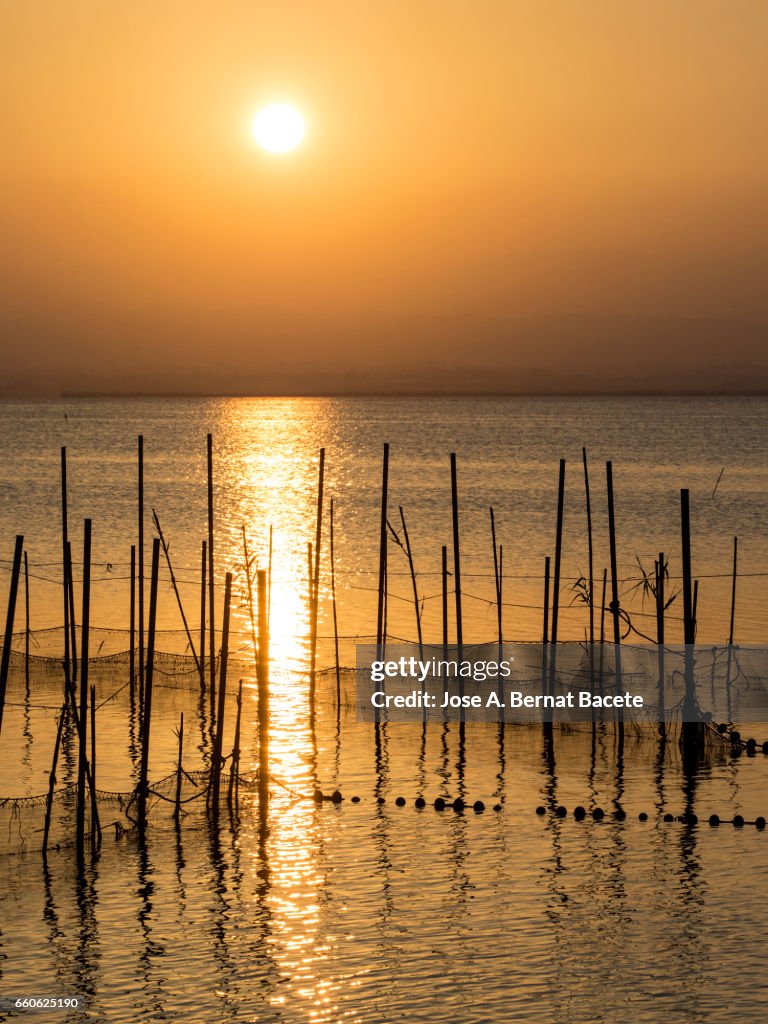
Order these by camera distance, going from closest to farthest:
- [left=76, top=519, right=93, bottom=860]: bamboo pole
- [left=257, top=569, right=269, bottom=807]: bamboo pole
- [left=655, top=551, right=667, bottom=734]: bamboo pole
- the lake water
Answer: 1. the lake water
2. [left=76, top=519, right=93, bottom=860]: bamboo pole
3. [left=257, top=569, right=269, bottom=807]: bamboo pole
4. [left=655, top=551, right=667, bottom=734]: bamboo pole

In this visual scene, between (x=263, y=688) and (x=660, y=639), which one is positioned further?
(x=660, y=639)

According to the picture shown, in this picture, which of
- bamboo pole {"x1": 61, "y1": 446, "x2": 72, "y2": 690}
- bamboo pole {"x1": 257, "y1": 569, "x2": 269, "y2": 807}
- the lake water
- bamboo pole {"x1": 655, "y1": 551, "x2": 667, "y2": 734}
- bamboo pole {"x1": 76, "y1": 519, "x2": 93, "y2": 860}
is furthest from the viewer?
bamboo pole {"x1": 655, "y1": 551, "x2": 667, "y2": 734}

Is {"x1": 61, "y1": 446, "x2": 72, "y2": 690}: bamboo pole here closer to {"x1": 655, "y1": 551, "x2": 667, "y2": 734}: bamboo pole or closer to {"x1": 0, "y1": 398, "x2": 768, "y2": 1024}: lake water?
{"x1": 0, "y1": 398, "x2": 768, "y2": 1024}: lake water

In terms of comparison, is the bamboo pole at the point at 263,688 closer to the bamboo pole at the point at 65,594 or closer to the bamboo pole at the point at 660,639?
the bamboo pole at the point at 65,594

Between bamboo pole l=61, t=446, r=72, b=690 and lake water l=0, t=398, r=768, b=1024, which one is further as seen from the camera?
bamboo pole l=61, t=446, r=72, b=690

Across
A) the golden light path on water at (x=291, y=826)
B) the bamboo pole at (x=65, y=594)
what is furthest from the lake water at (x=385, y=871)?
the bamboo pole at (x=65, y=594)

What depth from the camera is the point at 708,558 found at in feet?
172

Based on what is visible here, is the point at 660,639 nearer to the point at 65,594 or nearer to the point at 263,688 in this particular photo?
the point at 263,688

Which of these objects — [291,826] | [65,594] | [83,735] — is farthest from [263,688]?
[65,594]

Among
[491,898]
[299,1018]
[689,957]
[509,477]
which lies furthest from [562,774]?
[509,477]

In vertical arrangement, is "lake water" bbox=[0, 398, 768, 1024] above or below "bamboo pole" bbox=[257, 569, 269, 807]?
below

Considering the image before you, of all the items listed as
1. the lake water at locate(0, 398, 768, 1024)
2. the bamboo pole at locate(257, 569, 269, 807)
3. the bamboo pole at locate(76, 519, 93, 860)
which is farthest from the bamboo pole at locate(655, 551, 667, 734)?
the bamboo pole at locate(76, 519, 93, 860)

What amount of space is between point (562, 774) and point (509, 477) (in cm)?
7536

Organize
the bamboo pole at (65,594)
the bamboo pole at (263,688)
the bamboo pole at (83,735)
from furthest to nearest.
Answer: the bamboo pole at (65,594)
the bamboo pole at (263,688)
the bamboo pole at (83,735)
